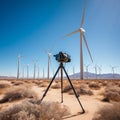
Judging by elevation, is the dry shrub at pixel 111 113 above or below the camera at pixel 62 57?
below

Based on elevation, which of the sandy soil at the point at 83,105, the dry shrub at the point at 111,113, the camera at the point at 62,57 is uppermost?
the camera at the point at 62,57

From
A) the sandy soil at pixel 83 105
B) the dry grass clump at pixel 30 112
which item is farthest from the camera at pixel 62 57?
the sandy soil at pixel 83 105

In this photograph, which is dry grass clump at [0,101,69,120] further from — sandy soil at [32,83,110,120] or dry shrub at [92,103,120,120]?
dry shrub at [92,103,120,120]

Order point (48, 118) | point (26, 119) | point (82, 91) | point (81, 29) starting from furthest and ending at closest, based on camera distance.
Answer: point (81, 29), point (82, 91), point (48, 118), point (26, 119)

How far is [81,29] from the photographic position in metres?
26.6

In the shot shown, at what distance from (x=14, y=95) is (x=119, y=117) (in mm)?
8067

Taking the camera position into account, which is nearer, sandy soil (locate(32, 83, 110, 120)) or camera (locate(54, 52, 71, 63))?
sandy soil (locate(32, 83, 110, 120))

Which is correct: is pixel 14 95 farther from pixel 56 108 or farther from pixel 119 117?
pixel 119 117

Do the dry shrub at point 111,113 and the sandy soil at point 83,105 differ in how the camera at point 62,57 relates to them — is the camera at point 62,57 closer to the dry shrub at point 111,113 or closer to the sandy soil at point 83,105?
the sandy soil at point 83,105

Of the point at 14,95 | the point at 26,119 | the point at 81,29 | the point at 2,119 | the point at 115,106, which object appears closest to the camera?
the point at 26,119

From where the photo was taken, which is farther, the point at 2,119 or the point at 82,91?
the point at 82,91

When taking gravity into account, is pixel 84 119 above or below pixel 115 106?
below

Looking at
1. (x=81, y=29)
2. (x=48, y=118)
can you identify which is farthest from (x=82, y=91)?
(x=81, y=29)

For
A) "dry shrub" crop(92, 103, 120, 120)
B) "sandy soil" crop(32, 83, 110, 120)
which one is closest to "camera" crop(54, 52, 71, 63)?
"sandy soil" crop(32, 83, 110, 120)
